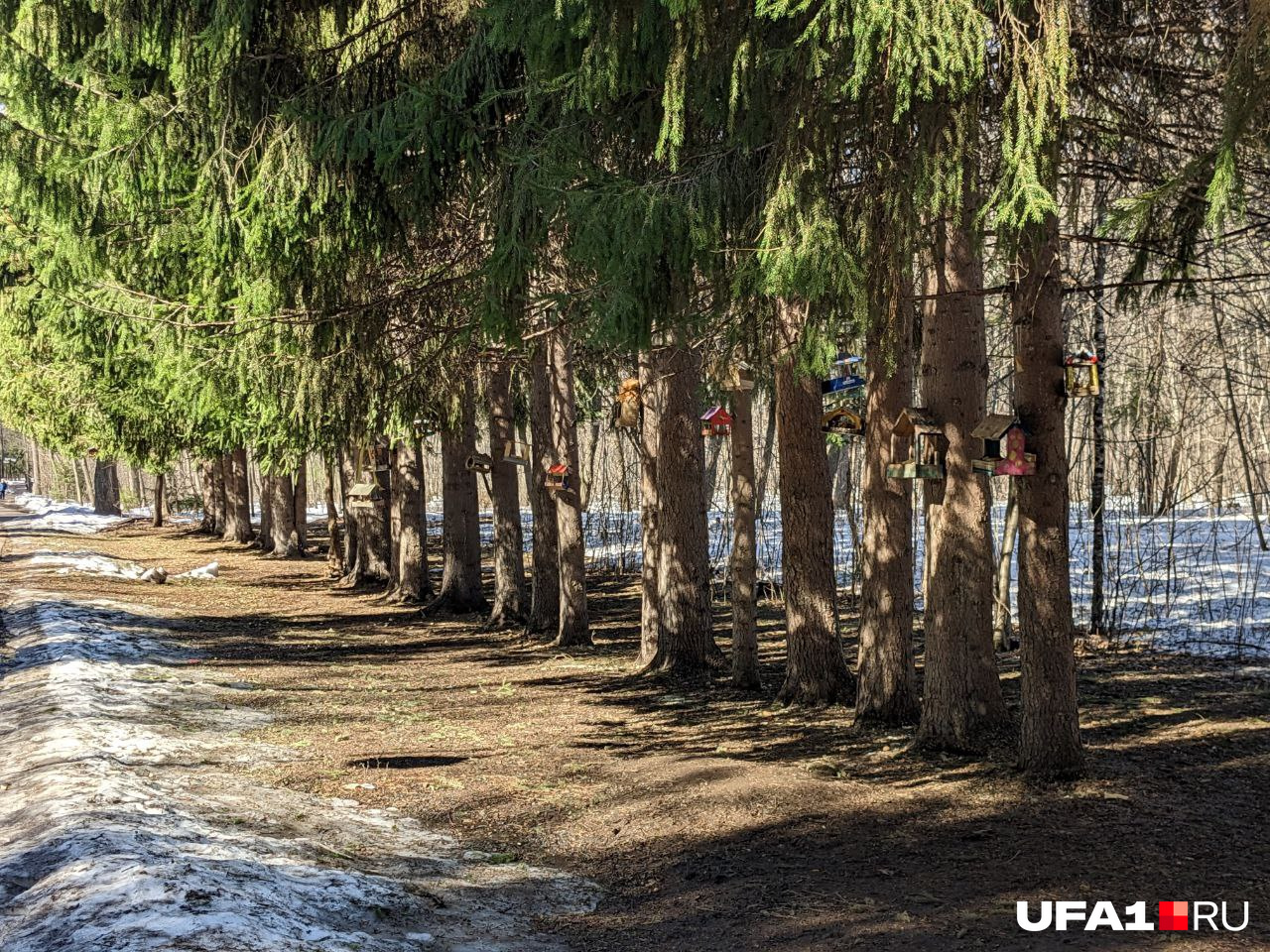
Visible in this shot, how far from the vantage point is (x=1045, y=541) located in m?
7.45

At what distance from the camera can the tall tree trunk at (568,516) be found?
49.5 ft

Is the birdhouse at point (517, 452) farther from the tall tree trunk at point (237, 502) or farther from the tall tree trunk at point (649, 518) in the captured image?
the tall tree trunk at point (237, 502)

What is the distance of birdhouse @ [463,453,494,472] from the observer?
57.8 ft

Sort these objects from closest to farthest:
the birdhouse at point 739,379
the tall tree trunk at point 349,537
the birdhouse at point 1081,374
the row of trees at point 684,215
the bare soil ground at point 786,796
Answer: the bare soil ground at point 786,796
the row of trees at point 684,215
the birdhouse at point 1081,374
the birdhouse at point 739,379
the tall tree trunk at point 349,537

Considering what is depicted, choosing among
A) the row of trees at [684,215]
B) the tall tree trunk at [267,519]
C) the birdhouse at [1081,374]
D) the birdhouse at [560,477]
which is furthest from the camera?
the tall tree trunk at [267,519]

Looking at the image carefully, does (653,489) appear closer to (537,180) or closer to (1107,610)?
(1107,610)

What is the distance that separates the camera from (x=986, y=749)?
27.9 ft

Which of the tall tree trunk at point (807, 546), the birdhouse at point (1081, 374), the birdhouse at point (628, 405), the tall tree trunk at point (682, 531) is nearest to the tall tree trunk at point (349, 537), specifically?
the birdhouse at point (628, 405)

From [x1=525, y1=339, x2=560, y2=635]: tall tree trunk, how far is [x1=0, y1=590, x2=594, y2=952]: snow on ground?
6.61 meters

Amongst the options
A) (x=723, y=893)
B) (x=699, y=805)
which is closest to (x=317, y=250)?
(x=699, y=805)

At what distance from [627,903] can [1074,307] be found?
39.4ft

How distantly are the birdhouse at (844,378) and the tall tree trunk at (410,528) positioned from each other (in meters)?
11.4

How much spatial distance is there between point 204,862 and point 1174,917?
4.60 m

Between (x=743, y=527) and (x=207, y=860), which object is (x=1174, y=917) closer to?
(x=207, y=860)
